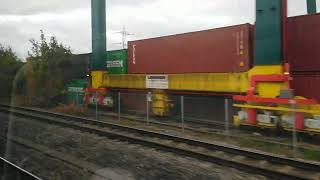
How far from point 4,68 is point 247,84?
97.7 feet

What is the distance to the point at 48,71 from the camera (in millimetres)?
31688

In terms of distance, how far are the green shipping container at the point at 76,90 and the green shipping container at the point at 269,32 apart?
49.0 ft

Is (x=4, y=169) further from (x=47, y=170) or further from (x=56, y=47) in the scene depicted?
(x=56, y=47)

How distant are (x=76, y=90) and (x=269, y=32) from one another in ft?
55.6

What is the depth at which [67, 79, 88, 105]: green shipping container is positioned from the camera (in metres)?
29.6

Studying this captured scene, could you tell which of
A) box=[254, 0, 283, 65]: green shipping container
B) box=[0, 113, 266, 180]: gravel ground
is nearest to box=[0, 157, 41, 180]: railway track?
box=[0, 113, 266, 180]: gravel ground

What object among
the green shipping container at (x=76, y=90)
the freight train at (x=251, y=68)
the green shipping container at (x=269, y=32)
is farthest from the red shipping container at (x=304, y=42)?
the green shipping container at (x=76, y=90)

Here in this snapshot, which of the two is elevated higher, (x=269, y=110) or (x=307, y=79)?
(x=307, y=79)

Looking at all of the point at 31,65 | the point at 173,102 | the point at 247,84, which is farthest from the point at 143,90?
the point at 31,65

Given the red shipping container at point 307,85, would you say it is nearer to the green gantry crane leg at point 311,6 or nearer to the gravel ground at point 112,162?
the gravel ground at point 112,162

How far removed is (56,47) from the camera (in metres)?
32.4

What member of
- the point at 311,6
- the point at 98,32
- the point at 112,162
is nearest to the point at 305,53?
the point at 112,162

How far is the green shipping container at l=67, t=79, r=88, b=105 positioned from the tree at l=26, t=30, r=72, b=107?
3.24 ft

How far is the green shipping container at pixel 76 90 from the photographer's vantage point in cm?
2957
